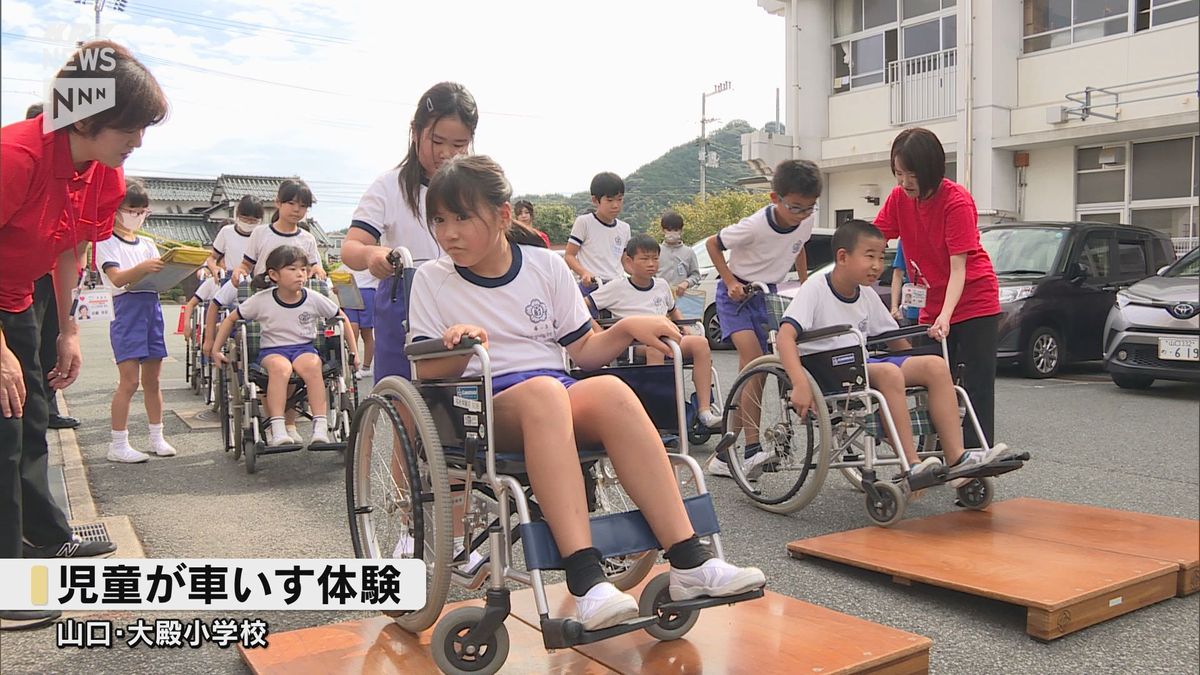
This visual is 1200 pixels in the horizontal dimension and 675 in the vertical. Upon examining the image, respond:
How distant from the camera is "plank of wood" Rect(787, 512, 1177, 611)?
2133 mm

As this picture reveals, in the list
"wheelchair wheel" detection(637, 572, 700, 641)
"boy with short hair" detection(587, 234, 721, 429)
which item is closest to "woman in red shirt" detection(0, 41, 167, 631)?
"wheelchair wheel" detection(637, 572, 700, 641)

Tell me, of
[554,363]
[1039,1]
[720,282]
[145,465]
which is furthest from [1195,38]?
[1039,1]

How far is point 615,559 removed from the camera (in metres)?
2.05

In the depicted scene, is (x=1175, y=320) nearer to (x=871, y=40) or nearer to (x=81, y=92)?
(x=81, y=92)

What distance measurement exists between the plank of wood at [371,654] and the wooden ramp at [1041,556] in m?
1.01

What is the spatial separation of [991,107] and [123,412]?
803 centimetres

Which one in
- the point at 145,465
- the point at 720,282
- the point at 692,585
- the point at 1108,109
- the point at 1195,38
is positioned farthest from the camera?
the point at 1108,109

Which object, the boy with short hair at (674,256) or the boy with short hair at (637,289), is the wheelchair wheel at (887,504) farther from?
the boy with short hair at (674,256)

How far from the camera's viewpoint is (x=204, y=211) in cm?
649

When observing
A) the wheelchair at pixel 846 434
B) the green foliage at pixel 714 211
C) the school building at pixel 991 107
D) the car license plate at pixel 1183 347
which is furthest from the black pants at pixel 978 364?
the green foliage at pixel 714 211

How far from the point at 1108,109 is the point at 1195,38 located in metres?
6.58

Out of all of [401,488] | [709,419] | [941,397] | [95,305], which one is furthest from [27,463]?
[709,419]

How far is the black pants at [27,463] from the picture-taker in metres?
2.00

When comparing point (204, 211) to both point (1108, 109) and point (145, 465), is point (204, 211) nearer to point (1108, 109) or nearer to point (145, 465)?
point (145, 465)
